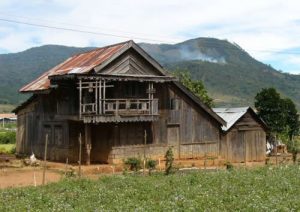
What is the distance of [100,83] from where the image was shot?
Result: 31.4 meters

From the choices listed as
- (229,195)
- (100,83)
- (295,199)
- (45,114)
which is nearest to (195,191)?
(229,195)

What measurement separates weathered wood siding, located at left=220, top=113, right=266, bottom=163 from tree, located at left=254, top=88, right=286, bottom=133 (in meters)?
9.10

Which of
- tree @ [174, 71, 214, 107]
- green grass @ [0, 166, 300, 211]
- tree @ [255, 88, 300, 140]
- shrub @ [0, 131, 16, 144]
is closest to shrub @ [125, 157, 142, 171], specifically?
green grass @ [0, 166, 300, 211]

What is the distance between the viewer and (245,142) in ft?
133

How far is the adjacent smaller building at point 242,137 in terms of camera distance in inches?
1563

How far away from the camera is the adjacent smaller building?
39.7 m

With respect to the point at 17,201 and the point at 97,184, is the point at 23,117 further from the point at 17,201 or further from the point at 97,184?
the point at 17,201

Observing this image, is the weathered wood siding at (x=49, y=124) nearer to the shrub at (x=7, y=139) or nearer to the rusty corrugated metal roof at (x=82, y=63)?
the rusty corrugated metal roof at (x=82, y=63)

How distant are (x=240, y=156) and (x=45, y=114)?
1491 cm

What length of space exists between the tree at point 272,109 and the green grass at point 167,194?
26.1 metres

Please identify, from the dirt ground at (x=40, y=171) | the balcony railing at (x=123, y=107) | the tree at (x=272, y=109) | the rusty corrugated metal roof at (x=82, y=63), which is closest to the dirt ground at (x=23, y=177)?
the dirt ground at (x=40, y=171)

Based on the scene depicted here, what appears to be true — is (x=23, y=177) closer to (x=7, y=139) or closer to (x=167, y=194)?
(x=167, y=194)

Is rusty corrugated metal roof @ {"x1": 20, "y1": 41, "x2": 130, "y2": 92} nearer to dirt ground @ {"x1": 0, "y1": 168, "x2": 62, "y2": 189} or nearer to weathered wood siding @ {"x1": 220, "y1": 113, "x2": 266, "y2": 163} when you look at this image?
dirt ground @ {"x1": 0, "y1": 168, "x2": 62, "y2": 189}

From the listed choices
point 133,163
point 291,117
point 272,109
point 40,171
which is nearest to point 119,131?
point 133,163
